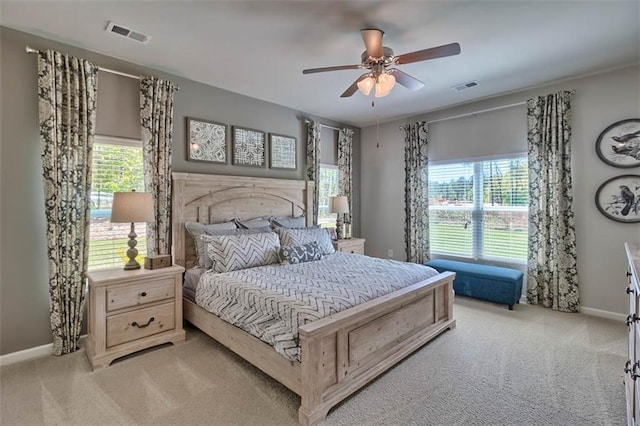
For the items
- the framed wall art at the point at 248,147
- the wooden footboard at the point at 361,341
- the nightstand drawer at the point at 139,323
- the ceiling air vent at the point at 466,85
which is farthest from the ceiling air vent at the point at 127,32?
the ceiling air vent at the point at 466,85

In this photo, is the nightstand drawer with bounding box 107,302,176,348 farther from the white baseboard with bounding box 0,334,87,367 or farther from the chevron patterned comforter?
the white baseboard with bounding box 0,334,87,367

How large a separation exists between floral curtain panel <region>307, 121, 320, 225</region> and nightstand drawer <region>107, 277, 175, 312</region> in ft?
8.33

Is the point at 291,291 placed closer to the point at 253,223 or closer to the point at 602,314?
the point at 253,223

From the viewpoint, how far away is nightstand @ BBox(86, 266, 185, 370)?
255cm

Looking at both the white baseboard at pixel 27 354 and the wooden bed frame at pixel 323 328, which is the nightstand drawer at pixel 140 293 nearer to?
the wooden bed frame at pixel 323 328

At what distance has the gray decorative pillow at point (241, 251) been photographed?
3.03m

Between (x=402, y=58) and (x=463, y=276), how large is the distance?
10.1 ft

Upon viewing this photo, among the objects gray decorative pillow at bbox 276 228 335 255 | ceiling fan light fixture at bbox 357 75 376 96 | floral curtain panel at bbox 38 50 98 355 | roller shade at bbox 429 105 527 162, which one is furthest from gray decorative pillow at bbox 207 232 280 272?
roller shade at bbox 429 105 527 162

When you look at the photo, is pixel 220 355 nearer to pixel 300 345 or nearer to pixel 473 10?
pixel 300 345

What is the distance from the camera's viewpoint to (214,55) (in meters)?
3.07

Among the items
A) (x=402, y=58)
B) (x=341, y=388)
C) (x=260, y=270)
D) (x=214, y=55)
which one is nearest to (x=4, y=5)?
(x=214, y=55)

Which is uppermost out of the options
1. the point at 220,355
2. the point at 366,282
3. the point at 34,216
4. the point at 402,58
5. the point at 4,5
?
the point at 4,5

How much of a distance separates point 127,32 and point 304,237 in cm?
263

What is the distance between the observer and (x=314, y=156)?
4.98 meters
